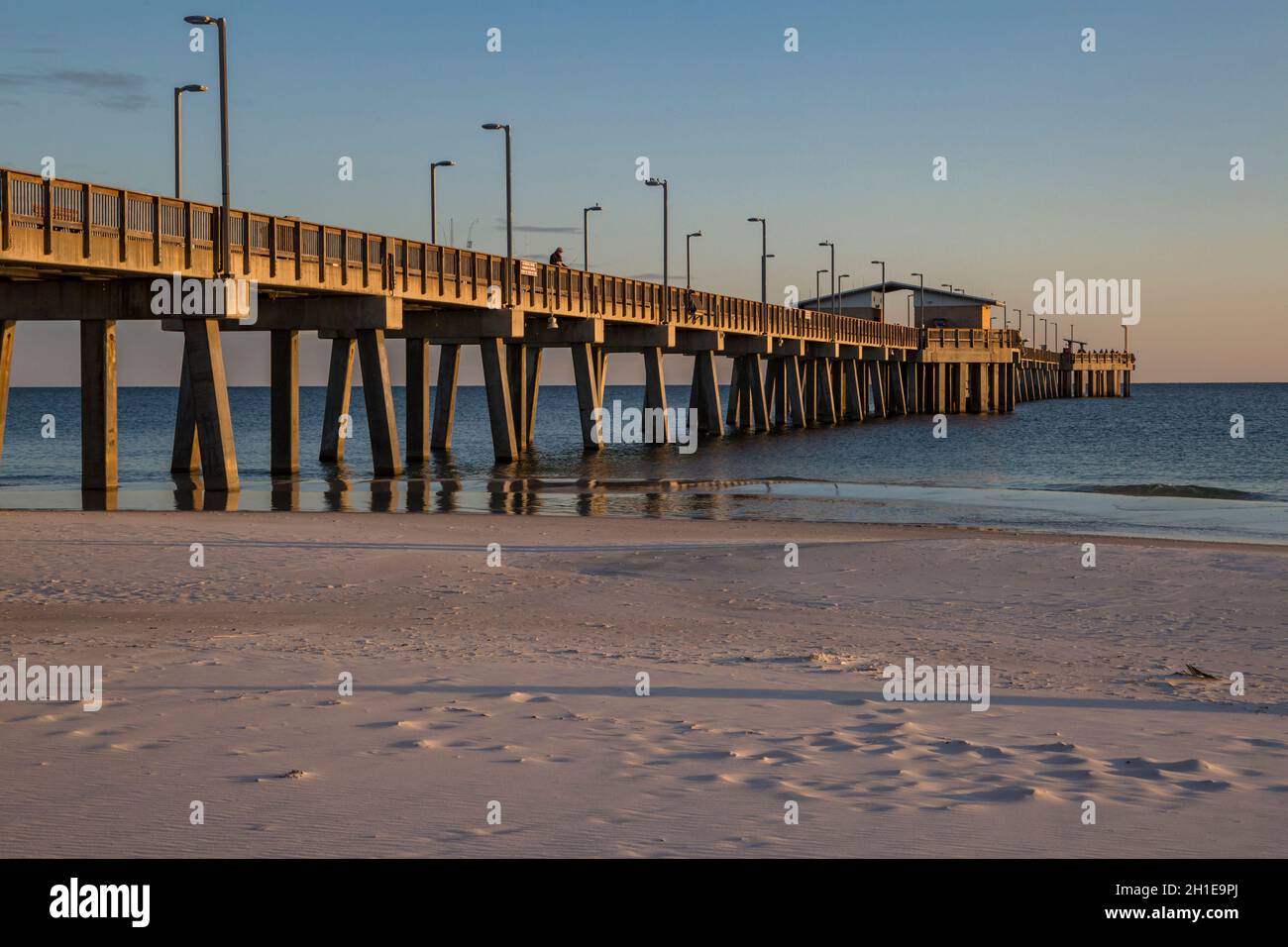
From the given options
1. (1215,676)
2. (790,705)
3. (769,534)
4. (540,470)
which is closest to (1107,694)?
(1215,676)

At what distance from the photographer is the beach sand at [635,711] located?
6.50m

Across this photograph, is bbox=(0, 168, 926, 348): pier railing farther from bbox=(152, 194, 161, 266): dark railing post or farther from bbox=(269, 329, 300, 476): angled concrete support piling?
bbox=(269, 329, 300, 476): angled concrete support piling

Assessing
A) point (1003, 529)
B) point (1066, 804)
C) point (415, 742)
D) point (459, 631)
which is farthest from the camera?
point (1003, 529)

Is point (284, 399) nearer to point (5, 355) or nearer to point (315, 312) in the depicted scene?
point (315, 312)

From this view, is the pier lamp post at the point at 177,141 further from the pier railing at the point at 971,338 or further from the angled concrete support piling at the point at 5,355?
the pier railing at the point at 971,338

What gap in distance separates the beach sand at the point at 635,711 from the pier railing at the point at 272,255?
7894mm

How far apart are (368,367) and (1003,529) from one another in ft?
57.4

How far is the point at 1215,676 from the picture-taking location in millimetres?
10508

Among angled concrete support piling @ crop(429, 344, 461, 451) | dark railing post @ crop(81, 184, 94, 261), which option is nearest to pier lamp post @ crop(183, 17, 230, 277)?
dark railing post @ crop(81, 184, 94, 261)

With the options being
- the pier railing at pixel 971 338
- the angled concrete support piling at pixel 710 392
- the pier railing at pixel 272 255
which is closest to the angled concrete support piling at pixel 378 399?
the pier railing at pixel 272 255

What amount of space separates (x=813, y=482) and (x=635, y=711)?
29.9m

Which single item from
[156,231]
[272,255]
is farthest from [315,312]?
[156,231]

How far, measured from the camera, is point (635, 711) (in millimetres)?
8938
